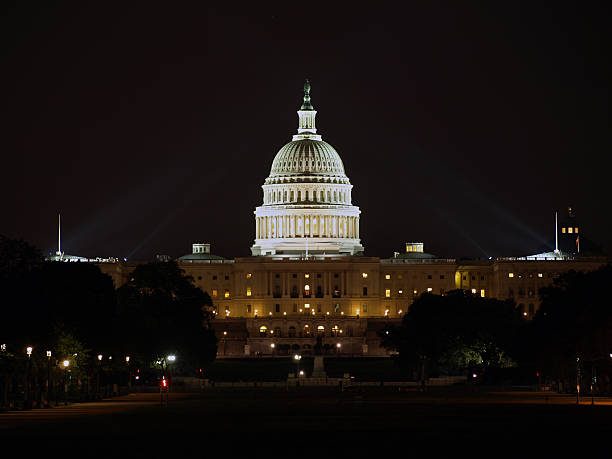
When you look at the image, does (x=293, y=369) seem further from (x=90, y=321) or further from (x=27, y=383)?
(x=27, y=383)

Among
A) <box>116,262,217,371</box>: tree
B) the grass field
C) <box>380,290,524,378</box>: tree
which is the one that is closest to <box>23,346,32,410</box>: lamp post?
<box>116,262,217,371</box>: tree

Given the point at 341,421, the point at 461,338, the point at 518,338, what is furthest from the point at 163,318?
the point at 341,421

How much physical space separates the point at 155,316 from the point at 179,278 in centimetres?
1767

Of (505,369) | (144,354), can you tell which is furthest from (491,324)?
(144,354)

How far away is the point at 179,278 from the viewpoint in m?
151

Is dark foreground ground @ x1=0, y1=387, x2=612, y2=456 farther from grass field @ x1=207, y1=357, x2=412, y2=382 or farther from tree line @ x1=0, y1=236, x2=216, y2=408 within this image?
grass field @ x1=207, y1=357, x2=412, y2=382

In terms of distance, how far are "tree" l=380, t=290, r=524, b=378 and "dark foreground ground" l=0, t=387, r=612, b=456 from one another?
5045 cm

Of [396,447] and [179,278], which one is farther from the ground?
[179,278]

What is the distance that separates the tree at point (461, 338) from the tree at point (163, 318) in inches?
696

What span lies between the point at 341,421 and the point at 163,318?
65760 mm

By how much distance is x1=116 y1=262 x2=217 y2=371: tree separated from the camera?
12406cm

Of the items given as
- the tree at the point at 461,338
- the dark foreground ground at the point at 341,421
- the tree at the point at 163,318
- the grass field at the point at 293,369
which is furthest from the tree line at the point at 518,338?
the tree at the point at 163,318

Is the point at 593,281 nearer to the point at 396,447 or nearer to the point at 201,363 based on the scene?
the point at 201,363

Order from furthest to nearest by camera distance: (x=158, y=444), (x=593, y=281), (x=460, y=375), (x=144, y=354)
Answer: (x=460, y=375), (x=144, y=354), (x=593, y=281), (x=158, y=444)
